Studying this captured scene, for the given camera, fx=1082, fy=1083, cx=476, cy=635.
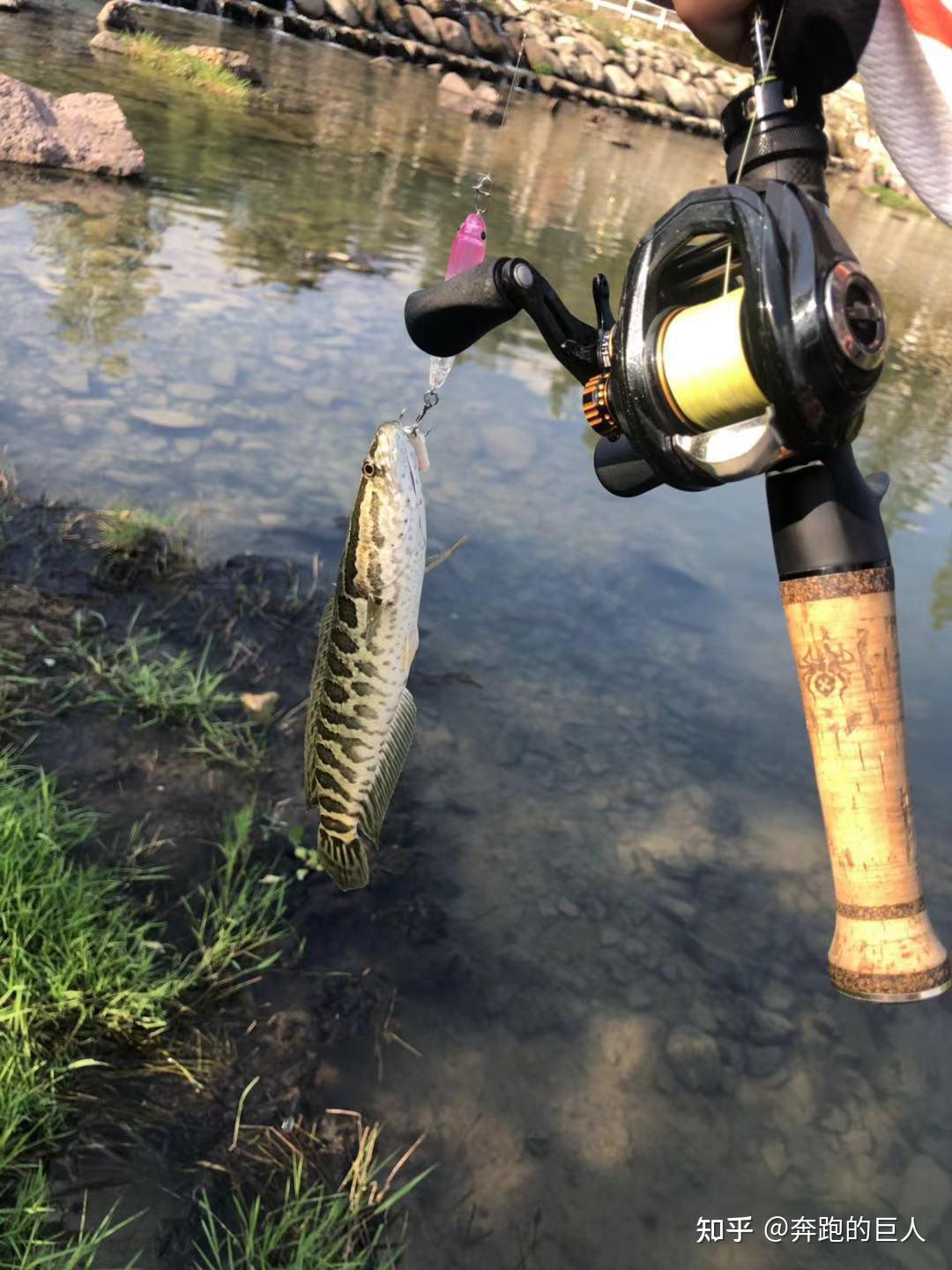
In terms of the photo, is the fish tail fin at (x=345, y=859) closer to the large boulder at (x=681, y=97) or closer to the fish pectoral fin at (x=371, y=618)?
the fish pectoral fin at (x=371, y=618)

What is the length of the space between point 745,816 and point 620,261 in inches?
399

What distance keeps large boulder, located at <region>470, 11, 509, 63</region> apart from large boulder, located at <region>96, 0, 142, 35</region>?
433 inches

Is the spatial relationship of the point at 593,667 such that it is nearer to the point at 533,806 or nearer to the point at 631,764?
the point at 631,764

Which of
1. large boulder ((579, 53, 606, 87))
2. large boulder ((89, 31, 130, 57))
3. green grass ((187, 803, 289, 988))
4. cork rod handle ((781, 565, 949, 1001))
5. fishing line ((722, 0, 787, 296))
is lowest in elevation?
large boulder ((579, 53, 606, 87))

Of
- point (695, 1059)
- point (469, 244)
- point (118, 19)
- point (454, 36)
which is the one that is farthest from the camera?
point (454, 36)

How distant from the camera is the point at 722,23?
2.29 m

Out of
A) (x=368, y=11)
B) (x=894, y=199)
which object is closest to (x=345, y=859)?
(x=368, y=11)

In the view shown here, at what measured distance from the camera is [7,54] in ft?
49.2

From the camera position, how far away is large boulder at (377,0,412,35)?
85.7 ft

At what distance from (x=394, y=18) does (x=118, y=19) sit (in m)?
10.1

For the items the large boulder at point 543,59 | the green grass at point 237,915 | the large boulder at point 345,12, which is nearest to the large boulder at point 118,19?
the large boulder at point 345,12

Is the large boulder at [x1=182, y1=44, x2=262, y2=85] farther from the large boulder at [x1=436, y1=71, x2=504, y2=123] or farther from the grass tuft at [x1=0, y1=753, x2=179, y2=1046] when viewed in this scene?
the grass tuft at [x1=0, y1=753, x2=179, y2=1046]

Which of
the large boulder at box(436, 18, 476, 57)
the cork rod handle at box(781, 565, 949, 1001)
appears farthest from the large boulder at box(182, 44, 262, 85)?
the cork rod handle at box(781, 565, 949, 1001)

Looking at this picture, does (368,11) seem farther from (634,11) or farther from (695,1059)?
(695,1059)
